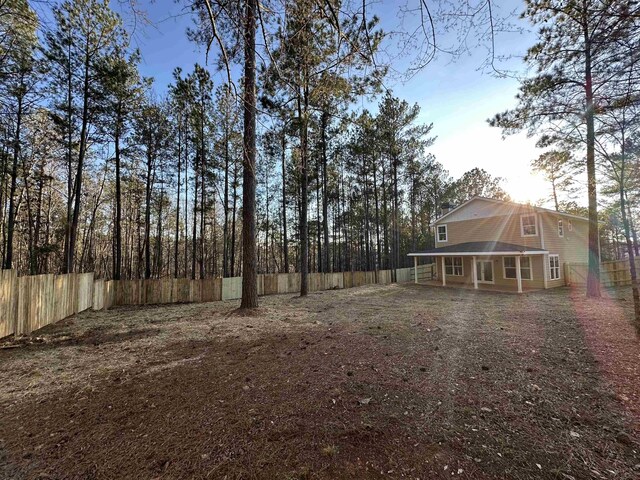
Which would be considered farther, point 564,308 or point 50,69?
point 50,69

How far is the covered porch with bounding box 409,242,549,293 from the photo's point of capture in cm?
1290

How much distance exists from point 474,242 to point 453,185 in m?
13.3

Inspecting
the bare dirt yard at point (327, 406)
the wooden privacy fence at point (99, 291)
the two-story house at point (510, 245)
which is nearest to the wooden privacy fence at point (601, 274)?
the two-story house at point (510, 245)

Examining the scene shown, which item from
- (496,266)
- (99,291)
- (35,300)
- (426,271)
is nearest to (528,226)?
(496,266)

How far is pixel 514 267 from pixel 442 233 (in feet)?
16.5

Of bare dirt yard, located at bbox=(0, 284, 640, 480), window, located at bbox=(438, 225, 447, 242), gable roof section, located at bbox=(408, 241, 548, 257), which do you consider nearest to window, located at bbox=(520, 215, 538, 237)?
gable roof section, located at bbox=(408, 241, 548, 257)

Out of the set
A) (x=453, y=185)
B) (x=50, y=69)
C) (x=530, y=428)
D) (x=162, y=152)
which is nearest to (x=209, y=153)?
(x=162, y=152)

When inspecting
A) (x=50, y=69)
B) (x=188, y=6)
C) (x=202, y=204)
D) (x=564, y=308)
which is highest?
(x=50, y=69)

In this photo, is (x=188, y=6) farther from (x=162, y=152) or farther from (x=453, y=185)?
(x=453, y=185)

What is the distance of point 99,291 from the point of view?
32.7 ft

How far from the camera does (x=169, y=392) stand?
2947mm

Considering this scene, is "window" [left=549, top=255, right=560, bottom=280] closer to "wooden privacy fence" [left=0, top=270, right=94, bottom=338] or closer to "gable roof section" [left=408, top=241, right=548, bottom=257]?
"gable roof section" [left=408, top=241, right=548, bottom=257]

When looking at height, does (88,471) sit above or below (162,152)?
below

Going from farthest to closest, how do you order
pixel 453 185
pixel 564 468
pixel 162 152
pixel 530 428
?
pixel 453 185
pixel 162 152
pixel 530 428
pixel 564 468
